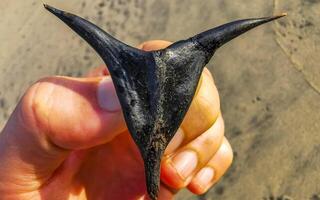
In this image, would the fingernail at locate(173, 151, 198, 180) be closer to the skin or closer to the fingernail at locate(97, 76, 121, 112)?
the skin

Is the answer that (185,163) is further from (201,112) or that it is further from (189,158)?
(201,112)

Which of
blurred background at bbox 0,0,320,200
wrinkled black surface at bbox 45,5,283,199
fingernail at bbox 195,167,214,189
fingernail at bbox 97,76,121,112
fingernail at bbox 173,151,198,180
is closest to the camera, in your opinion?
wrinkled black surface at bbox 45,5,283,199

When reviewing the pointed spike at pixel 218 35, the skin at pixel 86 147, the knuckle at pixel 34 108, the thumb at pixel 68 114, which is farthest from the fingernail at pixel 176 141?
the pointed spike at pixel 218 35

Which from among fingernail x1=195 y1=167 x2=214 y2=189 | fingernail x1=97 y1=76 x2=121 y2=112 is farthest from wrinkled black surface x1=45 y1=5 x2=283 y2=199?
fingernail x1=195 y1=167 x2=214 y2=189

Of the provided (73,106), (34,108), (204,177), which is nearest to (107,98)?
(73,106)

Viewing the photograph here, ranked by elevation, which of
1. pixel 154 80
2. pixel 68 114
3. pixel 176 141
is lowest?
pixel 176 141

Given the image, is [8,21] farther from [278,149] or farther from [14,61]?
[278,149]
